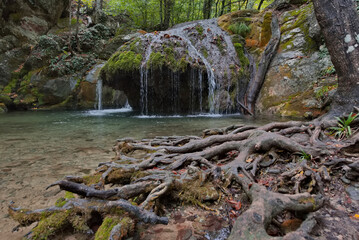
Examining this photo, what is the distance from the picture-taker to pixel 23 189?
234 centimetres

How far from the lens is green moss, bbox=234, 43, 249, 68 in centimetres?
1044

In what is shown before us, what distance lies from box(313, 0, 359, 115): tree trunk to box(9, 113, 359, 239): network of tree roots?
0.76m

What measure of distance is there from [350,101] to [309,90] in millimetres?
5239

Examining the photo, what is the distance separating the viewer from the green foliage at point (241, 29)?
38.2 feet

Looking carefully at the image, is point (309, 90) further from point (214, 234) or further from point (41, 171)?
point (41, 171)

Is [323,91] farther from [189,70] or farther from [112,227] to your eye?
[112,227]

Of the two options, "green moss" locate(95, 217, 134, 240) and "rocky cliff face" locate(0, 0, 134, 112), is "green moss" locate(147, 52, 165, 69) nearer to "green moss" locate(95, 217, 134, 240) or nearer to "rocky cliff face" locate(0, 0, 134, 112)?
"rocky cliff face" locate(0, 0, 134, 112)

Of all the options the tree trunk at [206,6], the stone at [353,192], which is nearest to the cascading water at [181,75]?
the stone at [353,192]

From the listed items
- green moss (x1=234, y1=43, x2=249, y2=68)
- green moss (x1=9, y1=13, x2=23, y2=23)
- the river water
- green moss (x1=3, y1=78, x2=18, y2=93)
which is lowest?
the river water

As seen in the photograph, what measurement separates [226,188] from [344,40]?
10.7 feet

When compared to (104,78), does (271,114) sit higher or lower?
lower

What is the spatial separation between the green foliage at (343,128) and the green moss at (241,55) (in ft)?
26.6

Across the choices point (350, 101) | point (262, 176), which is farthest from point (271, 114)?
point (262, 176)

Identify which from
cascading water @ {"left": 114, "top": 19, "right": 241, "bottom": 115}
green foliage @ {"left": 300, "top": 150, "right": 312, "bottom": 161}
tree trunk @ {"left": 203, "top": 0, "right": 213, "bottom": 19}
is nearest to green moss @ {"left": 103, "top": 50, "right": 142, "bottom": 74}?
cascading water @ {"left": 114, "top": 19, "right": 241, "bottom": 115}
